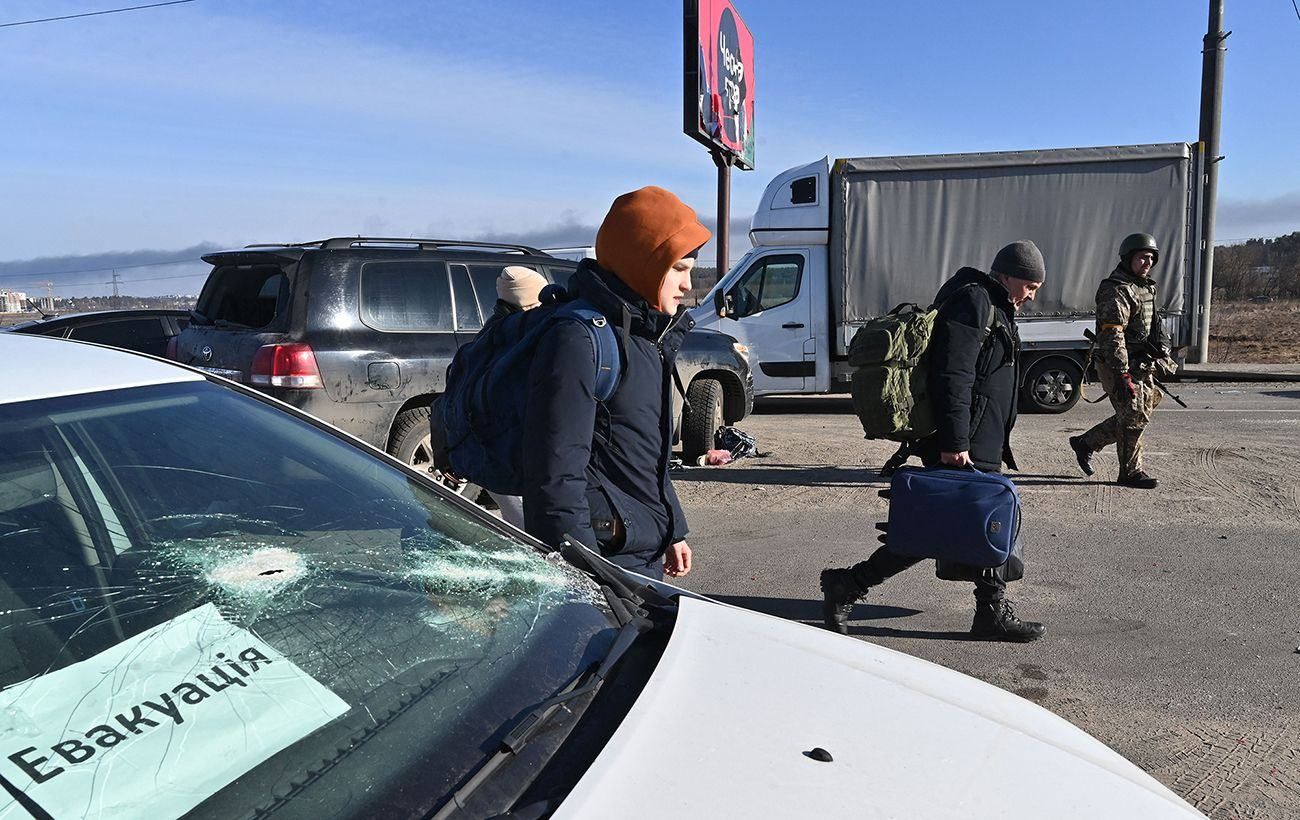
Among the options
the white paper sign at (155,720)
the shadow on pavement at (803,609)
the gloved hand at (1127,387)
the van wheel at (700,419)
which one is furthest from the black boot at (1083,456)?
the white paper sign at (155,720)

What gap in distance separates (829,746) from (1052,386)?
1088 centimetres

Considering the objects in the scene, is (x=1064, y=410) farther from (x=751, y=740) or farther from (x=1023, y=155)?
(x=751, y=740)

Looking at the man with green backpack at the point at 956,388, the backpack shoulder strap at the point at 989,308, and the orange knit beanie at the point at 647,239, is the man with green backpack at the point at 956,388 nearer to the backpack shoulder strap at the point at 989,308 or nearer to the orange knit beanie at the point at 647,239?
the backpack shoulder strap at the point at 989,308

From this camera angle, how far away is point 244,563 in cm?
177

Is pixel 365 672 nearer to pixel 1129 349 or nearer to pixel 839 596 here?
pixel 839 596

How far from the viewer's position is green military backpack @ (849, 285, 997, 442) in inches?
184

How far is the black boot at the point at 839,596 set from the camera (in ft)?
13.6

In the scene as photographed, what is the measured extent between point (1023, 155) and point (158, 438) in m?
11.7

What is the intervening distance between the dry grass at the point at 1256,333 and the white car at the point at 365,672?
61.2 feet

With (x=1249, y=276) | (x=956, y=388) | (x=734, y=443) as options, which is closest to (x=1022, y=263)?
(x=956, y=388)

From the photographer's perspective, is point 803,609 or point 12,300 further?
point 12,300

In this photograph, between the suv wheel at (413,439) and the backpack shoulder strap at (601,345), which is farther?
the suv wheel at (413,439)

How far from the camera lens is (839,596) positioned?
4156 mm

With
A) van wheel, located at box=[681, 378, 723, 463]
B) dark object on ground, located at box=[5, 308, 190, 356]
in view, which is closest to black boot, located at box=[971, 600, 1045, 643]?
van wheel, located at box=[681, 378, 723, 463]
